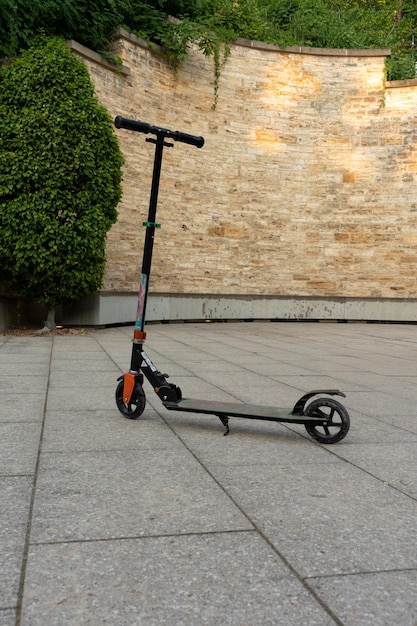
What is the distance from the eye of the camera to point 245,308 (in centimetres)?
1830

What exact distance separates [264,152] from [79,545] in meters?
17.5

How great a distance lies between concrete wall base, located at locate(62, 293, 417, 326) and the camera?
1458 centimetres

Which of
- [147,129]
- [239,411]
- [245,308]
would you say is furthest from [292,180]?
[239,411]

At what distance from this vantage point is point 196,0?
53.9 ft

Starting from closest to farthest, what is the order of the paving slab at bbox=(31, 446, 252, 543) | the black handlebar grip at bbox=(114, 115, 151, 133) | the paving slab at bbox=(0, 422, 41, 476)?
the paving slab at bbox=(31, 446, 252, 543)
the paving slab at bbox=(0, 422, 41, 476)
the black handlebar grip at bbox=(114, 115, 151, 133)

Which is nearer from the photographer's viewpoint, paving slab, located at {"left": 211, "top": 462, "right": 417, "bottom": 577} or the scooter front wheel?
paving slab, located at {"left": 211, "top": 462, "right": 417, "bottom": 577}

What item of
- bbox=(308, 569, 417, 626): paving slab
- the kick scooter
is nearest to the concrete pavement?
bbox=(308, 569, 417, 626): paving slab

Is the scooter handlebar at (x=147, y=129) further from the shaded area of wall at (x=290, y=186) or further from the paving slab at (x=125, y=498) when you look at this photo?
the shaded area of wall at (x=290, y=186)

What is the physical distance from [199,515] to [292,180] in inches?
678

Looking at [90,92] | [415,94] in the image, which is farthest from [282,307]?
[90,92]

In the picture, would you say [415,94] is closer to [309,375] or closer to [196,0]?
[196,0]

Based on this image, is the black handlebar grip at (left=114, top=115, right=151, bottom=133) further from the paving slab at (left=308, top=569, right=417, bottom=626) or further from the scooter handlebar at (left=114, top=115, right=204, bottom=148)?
the paving slab at (left=308, top=569, right=417, bottom=626)

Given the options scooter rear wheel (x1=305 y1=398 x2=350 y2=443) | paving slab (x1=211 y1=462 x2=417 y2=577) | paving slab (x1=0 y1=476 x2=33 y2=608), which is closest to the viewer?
paving slab (x1=0 y1=476 x2=33 y2=608)

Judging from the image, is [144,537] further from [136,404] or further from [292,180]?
[292,180]
